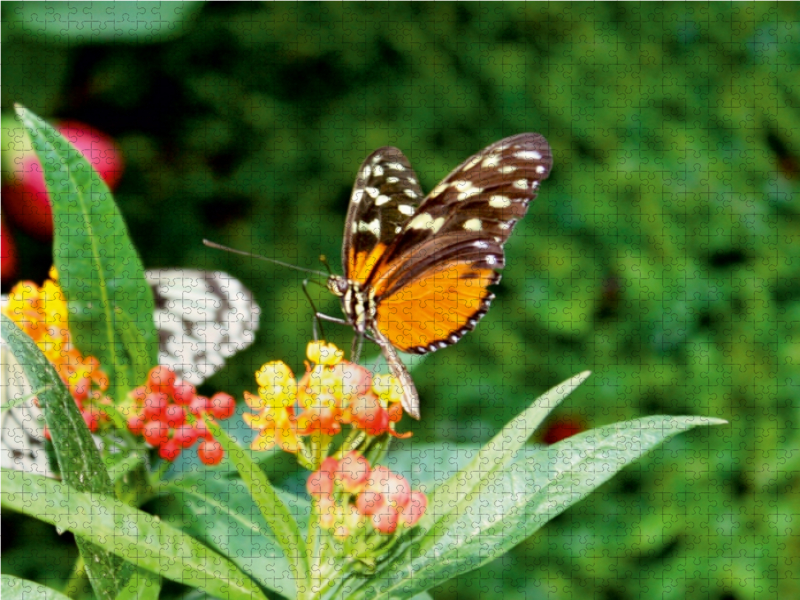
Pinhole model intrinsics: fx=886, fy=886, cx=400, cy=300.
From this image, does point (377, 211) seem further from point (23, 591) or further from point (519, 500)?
point (23, 591)

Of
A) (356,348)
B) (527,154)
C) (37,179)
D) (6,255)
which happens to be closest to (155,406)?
(356,348)

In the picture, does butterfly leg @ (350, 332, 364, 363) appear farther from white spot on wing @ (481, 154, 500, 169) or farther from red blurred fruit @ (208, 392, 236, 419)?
white spot on wing @ (481, 154, 500, 169)

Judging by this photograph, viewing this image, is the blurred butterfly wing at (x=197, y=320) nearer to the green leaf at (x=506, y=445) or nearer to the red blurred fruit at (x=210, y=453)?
the red blurred fruit at (x=210, y=453)

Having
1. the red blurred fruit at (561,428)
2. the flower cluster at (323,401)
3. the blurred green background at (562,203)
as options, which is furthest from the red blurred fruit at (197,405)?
the red blurred fruit at (561,428)

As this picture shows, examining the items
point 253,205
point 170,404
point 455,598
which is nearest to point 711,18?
point 253,205

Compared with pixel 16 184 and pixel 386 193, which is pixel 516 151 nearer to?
pixel 386 193

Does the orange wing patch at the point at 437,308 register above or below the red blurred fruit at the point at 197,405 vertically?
above
